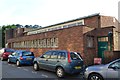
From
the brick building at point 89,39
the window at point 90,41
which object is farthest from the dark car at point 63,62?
the window at point 90,41

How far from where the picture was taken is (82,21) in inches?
758

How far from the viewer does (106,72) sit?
7.05 metres

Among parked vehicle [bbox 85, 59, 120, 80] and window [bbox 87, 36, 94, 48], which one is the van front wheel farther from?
window [bbox 87, 36, 94, 48]

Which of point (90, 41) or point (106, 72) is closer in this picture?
point (106, 72)

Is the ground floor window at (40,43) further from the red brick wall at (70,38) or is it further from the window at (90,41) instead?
the window at (90,41)

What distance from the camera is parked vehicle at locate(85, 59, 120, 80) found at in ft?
22.4

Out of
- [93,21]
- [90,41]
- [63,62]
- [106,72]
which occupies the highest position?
[93,21]

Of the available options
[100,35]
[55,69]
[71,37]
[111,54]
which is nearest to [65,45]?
[71,37]

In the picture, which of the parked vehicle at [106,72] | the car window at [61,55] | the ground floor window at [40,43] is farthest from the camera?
the ground floor window at [40,43]

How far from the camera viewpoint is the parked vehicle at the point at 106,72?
683 centimetres

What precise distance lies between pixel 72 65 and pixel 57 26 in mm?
15502

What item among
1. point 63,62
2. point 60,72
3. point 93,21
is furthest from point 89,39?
point 60,72

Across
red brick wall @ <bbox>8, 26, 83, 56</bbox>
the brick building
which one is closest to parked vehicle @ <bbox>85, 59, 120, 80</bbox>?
the brick building

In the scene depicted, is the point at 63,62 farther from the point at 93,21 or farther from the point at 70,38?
the point at 93,21
